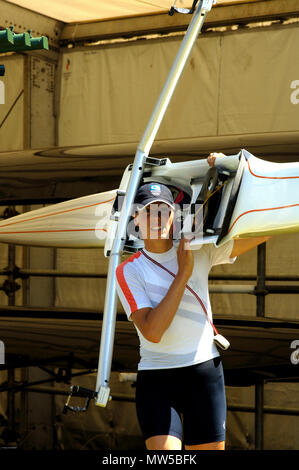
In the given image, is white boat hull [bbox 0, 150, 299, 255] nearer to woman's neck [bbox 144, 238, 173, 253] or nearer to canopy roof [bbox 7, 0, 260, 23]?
woman's neck [bbox 144, 238, 173, 253]

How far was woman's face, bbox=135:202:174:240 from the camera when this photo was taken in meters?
2.14

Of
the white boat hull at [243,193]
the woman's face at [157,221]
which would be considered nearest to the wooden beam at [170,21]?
the white boat hull at [243,193]

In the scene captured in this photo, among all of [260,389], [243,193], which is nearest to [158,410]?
[243,193]

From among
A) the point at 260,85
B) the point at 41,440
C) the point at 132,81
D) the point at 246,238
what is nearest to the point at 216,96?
the point at 260,85

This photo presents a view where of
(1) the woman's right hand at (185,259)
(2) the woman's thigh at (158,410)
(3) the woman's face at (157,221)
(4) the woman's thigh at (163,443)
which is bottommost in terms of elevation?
(4) the woman's thigh at (163,443)

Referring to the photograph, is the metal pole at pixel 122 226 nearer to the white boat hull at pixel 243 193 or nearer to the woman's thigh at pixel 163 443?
the white boat hull at pixel 243 193

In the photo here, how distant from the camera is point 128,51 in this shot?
220 inches

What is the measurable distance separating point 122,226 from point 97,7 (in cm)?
299

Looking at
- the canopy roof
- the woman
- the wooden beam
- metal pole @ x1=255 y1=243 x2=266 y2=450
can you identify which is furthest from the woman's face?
the wooden beam

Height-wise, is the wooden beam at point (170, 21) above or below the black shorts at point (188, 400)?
above

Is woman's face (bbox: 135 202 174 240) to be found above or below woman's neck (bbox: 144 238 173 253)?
above

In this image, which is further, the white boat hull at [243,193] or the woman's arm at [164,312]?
the white boat hull at [243,193]

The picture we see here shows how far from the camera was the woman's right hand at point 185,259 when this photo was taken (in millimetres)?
2061

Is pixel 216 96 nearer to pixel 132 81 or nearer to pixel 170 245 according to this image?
pixel 132 81
